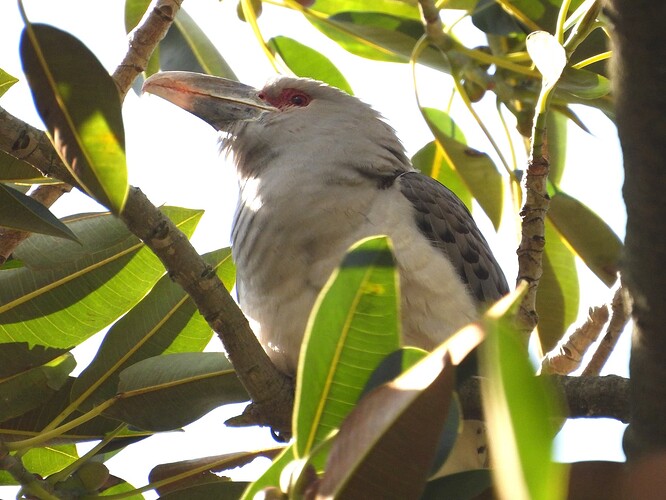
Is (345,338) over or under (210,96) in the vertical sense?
under

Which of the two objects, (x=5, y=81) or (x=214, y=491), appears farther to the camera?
(x=5, y=81)

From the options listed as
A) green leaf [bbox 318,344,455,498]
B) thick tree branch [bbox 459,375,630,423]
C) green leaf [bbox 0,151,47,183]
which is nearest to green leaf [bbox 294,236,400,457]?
green leaf [bbox 318,344,455,498]

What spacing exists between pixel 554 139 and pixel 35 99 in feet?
8.61

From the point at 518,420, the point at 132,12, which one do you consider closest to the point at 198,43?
the point at 132,12

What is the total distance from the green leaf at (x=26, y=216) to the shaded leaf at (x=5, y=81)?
822 mm

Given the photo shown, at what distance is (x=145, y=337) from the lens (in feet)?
9.85

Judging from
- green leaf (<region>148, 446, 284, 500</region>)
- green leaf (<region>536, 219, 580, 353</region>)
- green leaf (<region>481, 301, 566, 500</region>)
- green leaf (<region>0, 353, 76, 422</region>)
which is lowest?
green leaf (<region>481, 301, 566, 500</region>)

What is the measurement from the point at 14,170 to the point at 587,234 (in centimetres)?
208

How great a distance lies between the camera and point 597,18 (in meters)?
2.89

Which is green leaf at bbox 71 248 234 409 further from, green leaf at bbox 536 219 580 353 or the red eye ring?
the red eye ring

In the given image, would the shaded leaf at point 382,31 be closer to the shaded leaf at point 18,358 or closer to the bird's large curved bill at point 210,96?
the bird's large curved bill at point 210,96

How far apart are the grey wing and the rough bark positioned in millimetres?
2188

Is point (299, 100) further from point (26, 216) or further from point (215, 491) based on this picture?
point (215, 491)

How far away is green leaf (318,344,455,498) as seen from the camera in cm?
137
